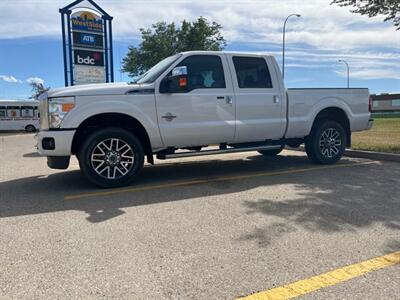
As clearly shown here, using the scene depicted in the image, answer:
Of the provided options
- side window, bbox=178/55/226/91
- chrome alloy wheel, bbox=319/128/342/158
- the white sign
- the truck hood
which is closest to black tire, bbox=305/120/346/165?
chrome alloy wheel, bbox=319/128/342/158

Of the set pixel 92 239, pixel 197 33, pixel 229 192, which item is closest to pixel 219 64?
pixel 229 192

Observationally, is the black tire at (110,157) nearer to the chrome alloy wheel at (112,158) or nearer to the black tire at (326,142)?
the chrome alloy wheel at (112,158)

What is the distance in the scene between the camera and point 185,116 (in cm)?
653

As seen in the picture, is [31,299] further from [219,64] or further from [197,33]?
[197,33]

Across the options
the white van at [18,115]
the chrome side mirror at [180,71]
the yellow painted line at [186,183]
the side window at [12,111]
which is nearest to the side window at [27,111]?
the white van at [18,115]

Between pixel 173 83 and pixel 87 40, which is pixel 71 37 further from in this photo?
pixel 173 83

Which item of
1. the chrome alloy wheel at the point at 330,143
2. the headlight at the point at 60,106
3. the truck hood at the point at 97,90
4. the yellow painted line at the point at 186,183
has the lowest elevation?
the yellow painted line at the point at 186,183

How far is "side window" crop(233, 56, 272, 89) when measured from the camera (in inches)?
281

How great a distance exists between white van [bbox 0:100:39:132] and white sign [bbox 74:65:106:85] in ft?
82.1

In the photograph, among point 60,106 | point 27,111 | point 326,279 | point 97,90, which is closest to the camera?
point 326,279

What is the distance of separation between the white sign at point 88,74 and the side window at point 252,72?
341 inches

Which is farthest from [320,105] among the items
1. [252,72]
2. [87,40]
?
[87,40]

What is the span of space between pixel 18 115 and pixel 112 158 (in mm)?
35246

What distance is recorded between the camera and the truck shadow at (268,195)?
4.52 meters
